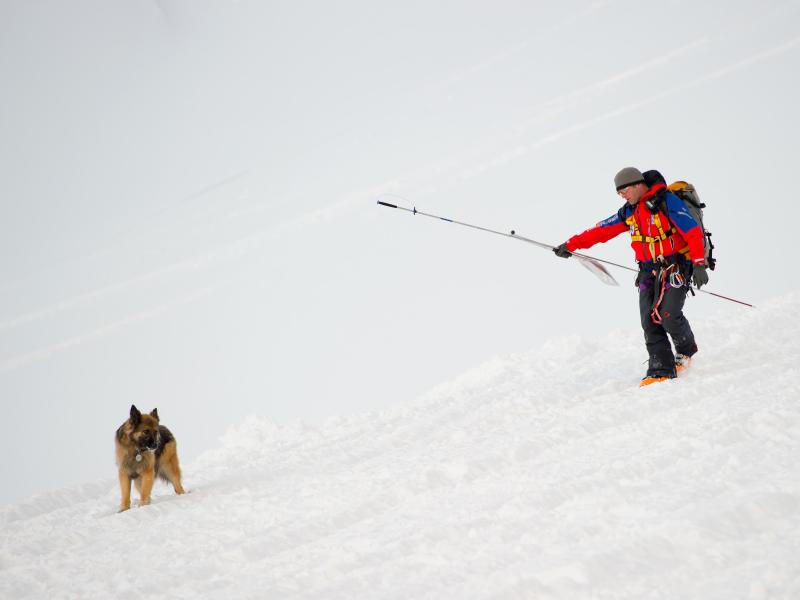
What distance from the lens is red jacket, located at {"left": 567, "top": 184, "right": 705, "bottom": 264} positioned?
20.2 ft

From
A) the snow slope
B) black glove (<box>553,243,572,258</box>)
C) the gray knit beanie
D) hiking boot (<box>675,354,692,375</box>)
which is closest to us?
the snow slope

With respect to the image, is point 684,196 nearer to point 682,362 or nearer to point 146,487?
point 682,362

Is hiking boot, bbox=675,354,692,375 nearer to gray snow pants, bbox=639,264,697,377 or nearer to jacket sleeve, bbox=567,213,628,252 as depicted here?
gray snow pants, bbox=639,264,697,377

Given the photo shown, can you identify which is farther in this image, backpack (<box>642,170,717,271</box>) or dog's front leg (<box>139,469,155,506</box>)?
backpack (<box>642,170,717,271</box>)

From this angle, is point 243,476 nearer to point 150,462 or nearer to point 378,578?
point 150,462

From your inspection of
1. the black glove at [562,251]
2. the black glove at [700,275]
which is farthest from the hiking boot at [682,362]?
the black glove at [562,251]

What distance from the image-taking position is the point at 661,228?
633cm

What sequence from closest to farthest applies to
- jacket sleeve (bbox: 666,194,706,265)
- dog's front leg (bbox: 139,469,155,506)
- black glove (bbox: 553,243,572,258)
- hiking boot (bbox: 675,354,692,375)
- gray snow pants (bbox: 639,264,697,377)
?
dog's front leg (bbox: 139,469,155,506) < jacket sleeve (bbox: 666,194,706,265) < gray snow pants (bbox: 639,264,697,377) < hiking boot (bbox: 675,354,692,375) < black glove (bbox: 553,243,572,258)

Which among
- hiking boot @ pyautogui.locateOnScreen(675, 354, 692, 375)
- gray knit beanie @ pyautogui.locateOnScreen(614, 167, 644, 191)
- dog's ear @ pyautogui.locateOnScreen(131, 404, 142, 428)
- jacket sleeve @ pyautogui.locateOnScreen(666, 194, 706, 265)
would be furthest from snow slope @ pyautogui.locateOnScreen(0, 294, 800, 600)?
gray knit beanie @ pyautogui.locateOnScreen(614, 167, 644, 191)

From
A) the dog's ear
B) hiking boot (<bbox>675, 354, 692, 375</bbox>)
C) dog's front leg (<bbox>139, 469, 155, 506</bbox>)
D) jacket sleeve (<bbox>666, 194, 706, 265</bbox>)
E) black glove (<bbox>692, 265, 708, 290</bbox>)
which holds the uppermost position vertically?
jacket sleeve (<bbox>666, 194, 706, 265</bbox>)

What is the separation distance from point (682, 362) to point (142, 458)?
4986 mm

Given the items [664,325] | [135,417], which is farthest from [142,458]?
[664,325]

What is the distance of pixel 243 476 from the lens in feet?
20.6

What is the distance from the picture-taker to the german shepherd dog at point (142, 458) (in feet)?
19.3
